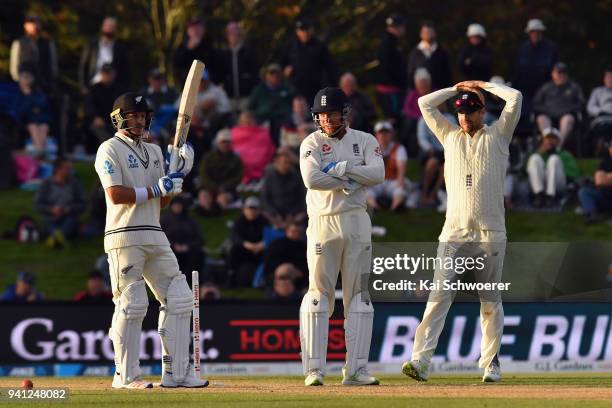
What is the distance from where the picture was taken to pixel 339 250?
1335cm

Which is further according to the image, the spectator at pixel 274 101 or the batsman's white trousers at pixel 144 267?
the spectator at pixel 274 101

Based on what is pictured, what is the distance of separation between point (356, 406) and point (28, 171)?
13.3 meters

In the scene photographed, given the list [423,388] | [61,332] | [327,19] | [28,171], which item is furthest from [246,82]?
[423,388]

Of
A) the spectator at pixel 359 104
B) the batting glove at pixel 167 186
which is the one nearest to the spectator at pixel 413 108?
the spectator at pixel 359 104

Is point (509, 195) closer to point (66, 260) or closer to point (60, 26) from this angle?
point (66, 260)

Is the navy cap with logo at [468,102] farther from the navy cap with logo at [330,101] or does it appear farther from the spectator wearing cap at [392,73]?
the spectator wearing cap at [392,73]

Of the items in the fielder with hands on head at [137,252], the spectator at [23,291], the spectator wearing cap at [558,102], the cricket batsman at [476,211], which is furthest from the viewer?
the spectator wearing cap at [558,102]

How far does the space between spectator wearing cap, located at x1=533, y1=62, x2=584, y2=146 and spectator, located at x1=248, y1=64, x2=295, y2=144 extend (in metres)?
3.66

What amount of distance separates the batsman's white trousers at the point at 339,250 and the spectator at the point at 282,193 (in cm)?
793

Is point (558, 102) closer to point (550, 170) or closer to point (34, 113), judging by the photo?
point (550, 170)

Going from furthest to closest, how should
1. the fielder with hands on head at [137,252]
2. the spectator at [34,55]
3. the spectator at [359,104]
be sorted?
the spectator at [34,55] → the spectator at [359,104] → the fielder with hands on head at [137,252]

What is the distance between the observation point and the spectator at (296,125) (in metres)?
22.6

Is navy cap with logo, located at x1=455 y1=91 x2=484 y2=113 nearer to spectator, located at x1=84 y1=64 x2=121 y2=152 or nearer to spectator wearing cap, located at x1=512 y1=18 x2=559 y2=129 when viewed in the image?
spectator wearing cap, located at x1=512 y1=18 x2=559 y2=129

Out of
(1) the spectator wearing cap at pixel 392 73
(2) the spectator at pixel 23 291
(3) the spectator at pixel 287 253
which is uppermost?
(1) the spectator wearing cap at pixel 392 73
